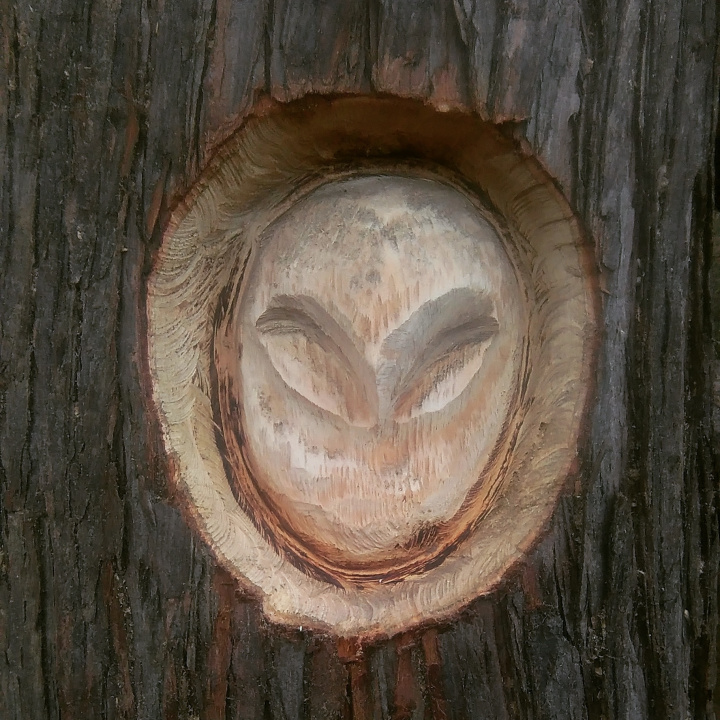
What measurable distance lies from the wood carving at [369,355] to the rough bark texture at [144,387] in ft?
0.12

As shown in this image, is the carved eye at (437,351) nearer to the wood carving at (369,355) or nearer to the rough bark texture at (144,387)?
the wood carving at (369,355)

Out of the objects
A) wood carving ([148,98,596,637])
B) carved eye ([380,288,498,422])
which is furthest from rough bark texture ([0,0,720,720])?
carved eye ([380,288,498,422])

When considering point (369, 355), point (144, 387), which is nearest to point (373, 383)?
point (369, 355)

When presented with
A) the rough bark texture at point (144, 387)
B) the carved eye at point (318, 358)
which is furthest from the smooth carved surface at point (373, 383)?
the rough bark texture at point (144, 387)

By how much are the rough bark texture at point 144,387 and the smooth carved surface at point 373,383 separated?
5.4 inches

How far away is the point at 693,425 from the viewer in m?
0.92

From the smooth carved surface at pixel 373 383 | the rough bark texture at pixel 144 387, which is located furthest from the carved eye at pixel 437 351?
the rough bark texture at pixel 144 387

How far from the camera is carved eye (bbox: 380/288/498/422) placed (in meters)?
0.92

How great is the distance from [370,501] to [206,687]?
0.34m

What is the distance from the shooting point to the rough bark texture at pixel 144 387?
87 cm

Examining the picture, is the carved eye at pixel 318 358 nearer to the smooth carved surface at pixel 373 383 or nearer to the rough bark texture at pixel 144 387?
the smooth carved surface at pixel 373 383

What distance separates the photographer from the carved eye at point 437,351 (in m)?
0.92

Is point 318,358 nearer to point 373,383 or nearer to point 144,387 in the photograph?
point 373,383

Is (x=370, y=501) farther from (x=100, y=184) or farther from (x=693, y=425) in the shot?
(x=100, y=184)
